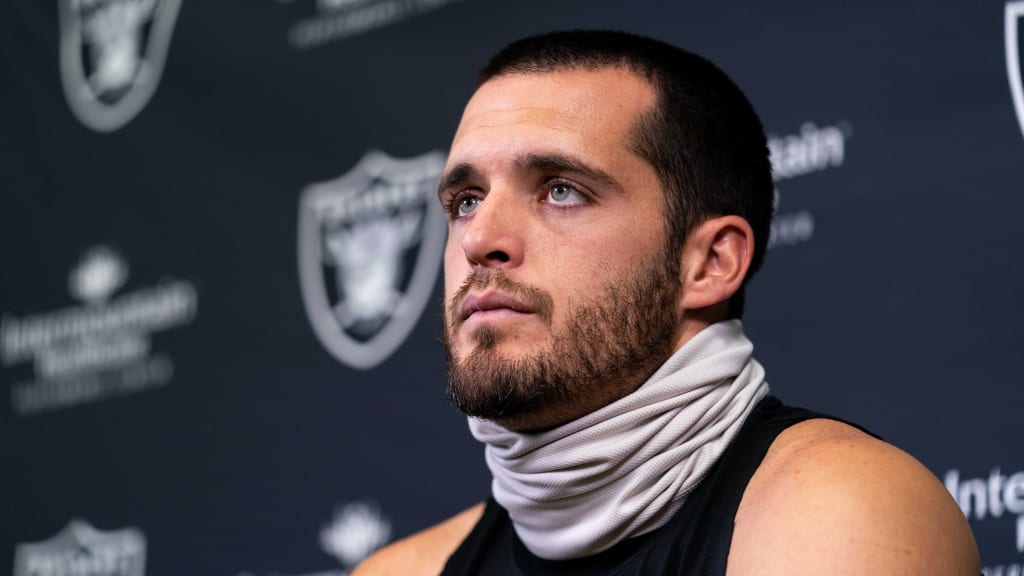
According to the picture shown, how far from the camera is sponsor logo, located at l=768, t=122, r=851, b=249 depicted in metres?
1.97

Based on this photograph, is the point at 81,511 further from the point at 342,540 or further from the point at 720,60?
the point at 720,60

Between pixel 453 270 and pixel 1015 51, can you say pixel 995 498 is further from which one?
pixel 453 270

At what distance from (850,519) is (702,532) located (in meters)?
0.23

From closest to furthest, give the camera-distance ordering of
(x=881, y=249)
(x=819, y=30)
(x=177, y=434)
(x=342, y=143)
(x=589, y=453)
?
(x=589, y=453) → (x=881, y=249) → (x=819, y=30) → (x=342, y=143) → (x=177, y=434)

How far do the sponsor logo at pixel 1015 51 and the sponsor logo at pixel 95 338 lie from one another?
70.2 inches

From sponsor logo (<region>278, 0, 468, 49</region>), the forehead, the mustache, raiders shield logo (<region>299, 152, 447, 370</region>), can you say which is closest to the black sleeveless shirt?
the mustache

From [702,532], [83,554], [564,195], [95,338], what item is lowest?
[83,554]

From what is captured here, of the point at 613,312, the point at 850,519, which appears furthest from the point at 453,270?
the point at 850,519

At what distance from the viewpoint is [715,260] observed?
1.59m

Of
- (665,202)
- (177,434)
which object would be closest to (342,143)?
(177,434)

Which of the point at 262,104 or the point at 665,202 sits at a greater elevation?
the point at 262,104

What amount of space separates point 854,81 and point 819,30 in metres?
0.11

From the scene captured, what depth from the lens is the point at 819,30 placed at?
203cm

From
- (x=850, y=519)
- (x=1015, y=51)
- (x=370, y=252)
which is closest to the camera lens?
(x=850, y=519)
